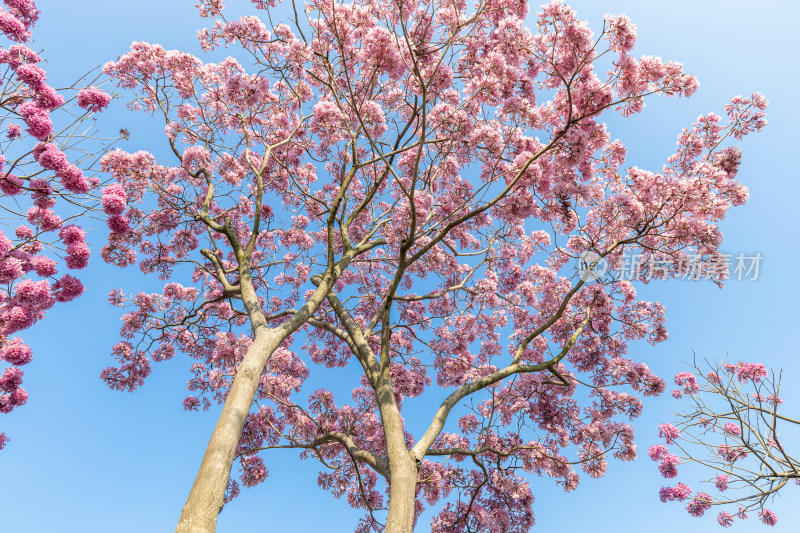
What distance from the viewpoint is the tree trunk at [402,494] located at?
17.5 feet

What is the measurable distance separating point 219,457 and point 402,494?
2609 millimetres

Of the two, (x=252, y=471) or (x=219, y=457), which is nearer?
(x=219, y=457)

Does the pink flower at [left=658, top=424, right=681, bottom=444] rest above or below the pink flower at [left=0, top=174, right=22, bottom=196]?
above

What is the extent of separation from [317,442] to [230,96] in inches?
264

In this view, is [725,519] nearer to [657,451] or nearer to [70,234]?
[657,451]

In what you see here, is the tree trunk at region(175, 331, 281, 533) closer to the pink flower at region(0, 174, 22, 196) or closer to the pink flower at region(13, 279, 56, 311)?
the pink flower at region(13, 279, 56, 311)

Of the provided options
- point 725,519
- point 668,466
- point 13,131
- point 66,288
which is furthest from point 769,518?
point 13,131

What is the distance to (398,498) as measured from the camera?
5.56m

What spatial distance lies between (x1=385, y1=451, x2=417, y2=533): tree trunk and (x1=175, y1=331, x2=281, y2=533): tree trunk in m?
2.33

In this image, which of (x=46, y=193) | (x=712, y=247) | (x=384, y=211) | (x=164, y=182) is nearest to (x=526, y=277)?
(x=384, y=211)

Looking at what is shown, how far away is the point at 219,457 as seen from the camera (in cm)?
434

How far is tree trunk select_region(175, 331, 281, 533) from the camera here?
3.98 metres

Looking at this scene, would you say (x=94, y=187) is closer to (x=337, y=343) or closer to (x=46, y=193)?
(x=46, y=193)

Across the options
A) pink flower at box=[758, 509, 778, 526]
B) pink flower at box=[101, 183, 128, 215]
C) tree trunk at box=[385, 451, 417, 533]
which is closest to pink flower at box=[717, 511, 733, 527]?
pink flower at box=[758, 509, 778, 526]
